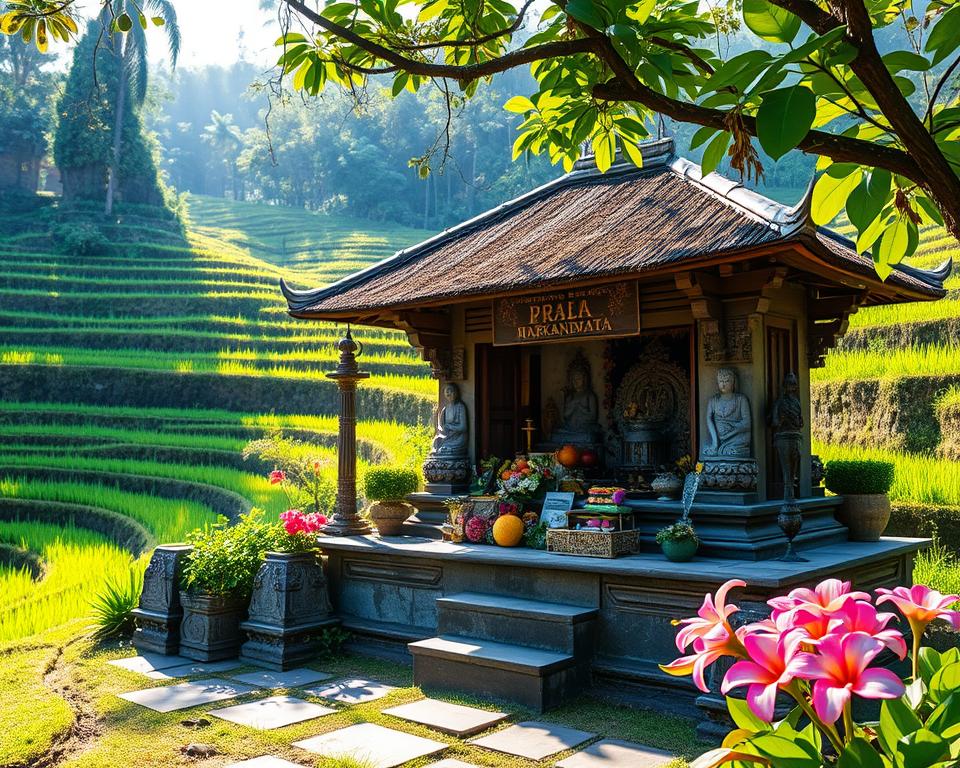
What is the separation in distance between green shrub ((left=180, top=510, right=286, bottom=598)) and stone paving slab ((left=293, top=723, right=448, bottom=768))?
2515 mm

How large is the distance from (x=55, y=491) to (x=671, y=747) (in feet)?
41.4

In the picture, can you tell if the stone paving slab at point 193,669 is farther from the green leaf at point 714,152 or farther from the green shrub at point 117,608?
the green leaf at point 714,152

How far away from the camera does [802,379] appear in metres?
8.24

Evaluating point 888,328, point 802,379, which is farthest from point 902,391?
point 802,379

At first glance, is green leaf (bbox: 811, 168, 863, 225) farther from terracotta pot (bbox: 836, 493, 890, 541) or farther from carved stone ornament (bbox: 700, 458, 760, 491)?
terracotta pot (bbox: 836, 493, 890, 541)

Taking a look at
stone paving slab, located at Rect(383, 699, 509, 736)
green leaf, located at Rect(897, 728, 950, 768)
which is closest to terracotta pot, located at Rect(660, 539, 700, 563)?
stone paving slab, located at Rect(383, 699, 509, 736)

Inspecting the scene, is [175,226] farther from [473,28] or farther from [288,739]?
[473,28]

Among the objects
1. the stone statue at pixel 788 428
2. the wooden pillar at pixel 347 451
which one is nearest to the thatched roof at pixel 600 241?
the wooden pillar at pixel 347 451

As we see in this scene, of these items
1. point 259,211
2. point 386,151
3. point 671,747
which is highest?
point 386,151

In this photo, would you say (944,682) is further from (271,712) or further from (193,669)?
(193,669)

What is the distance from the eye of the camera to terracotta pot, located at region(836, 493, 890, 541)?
806cm

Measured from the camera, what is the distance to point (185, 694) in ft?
21.4

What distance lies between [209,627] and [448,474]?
2.66m

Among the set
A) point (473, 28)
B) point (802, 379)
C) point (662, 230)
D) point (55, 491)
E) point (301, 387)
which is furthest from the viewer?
point (301, 387)
